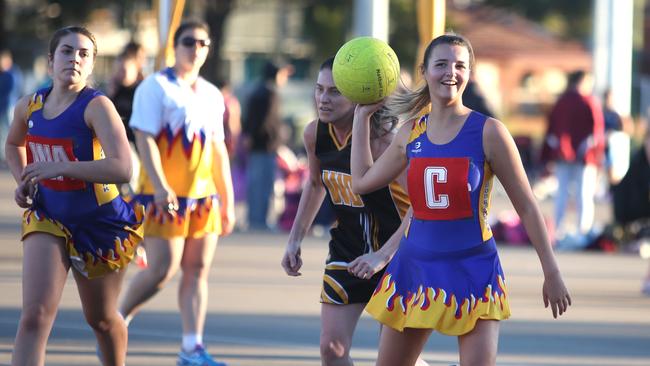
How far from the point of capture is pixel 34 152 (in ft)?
21.5

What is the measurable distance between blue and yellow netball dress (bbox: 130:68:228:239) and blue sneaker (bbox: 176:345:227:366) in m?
0.69

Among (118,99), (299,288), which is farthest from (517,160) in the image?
(299,288)

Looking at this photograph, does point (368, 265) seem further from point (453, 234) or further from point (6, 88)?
point (6, 88)

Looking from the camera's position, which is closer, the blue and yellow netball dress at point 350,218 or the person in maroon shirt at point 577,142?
the blue and yellow netball dress at point 350,218

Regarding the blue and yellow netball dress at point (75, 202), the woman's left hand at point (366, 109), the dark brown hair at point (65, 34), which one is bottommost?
the blue and yellow netball dress at point (75, 202)

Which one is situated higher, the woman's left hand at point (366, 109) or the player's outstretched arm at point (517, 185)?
the woman's left hand at point (366, 109)

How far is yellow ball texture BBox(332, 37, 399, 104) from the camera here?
602 centimetres

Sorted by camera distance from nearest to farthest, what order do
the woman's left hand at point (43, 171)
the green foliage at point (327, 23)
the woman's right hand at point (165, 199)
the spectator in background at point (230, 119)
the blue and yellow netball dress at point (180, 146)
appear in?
the woman's left hand at point (43, 171) → the woman's right hand at point (165, 199) → the blue and yellow netball dress at point (180, 146) → the spectator in background at point (230, 119) → the green foliage at point (327, 23)

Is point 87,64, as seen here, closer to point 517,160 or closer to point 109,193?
point 109,193

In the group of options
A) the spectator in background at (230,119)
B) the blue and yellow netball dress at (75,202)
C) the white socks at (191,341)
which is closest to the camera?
the blue and yellow netball dress at (75,202)

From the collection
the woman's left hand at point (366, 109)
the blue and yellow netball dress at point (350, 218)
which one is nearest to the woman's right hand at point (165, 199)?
the blue and yellow netball dress at point (350, 218)

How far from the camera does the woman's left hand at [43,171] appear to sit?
6.19m

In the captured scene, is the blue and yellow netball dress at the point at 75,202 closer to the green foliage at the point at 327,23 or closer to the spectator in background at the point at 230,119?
the spectator in background at the point at 230,119

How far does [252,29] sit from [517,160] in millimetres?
57746
